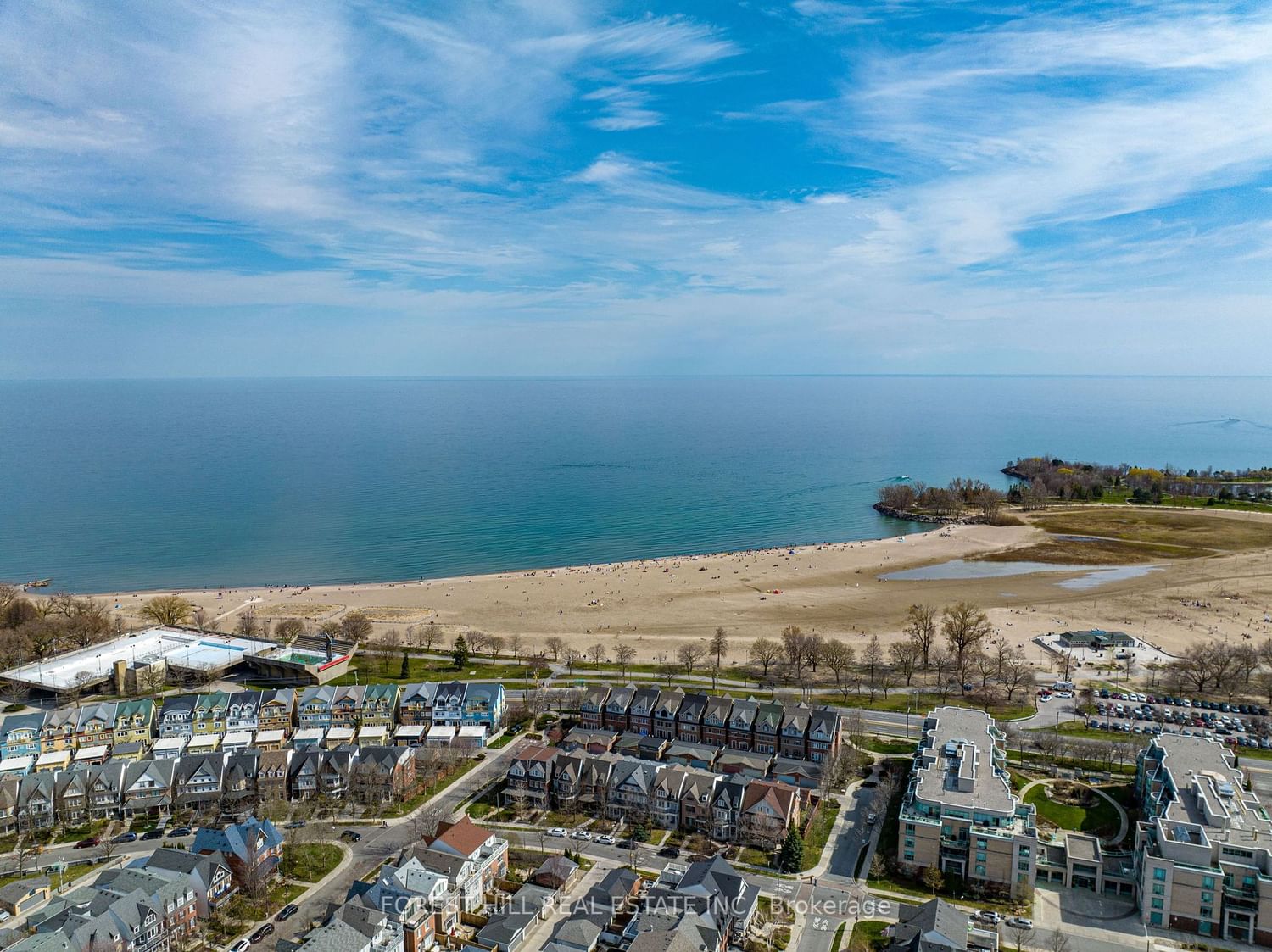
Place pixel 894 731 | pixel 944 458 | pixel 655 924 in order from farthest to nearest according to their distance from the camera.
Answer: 1. pixel 944 458
2. pixel 894 731
3. pixel 655 924

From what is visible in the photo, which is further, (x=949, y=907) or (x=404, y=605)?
(x=404, y=605)

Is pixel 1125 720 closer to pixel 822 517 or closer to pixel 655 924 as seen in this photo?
pixel 655 924

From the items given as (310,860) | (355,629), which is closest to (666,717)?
(310,860)

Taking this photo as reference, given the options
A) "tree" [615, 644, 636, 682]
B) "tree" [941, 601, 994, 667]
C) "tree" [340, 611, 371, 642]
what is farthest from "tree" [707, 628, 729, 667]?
"tree" [340, 611, 371, 642]

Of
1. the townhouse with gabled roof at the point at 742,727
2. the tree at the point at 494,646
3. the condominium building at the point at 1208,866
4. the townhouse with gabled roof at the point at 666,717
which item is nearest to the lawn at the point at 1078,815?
the condominium building at the point at 1208,866

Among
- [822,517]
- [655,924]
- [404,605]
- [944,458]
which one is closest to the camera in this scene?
[655,924]

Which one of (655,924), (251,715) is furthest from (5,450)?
(655,924)

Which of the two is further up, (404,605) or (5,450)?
(5,450)

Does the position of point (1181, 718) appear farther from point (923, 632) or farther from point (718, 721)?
point (718, 721)
